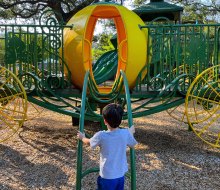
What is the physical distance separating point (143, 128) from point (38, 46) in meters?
3.12

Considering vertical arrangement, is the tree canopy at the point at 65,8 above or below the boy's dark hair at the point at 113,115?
above

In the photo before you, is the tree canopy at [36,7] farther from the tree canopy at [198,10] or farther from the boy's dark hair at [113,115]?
the boy's dark hair at [113,115]

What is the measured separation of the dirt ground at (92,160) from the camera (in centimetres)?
411

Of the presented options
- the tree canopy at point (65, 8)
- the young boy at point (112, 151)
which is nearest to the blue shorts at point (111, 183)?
the young boy at point (112, 151)

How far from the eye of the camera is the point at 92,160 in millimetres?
4961

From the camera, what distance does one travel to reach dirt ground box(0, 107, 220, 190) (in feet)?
13.5

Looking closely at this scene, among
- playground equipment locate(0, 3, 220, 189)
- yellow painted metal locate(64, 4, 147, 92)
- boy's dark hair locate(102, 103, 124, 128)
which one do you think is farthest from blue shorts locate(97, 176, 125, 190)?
yellow painted metal locate(64, 4, 147, 92)

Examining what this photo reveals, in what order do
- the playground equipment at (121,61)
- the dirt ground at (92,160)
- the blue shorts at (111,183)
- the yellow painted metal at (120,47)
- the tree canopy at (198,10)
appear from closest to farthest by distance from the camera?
the blue shorts at (111,183) → the dirt ground at (92,160) → the playground equipment at (121,61) → the yellow painted metal at (120,47) → the tree canopy at (198,10)

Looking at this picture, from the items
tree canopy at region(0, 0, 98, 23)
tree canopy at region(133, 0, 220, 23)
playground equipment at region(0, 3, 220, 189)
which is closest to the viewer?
playground equipment at region(0, 3, 220, 189)

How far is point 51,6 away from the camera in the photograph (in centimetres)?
1888

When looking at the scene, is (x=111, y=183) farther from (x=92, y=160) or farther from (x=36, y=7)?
(x=36, y=7)

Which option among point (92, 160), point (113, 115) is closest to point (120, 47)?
point (92, 160)

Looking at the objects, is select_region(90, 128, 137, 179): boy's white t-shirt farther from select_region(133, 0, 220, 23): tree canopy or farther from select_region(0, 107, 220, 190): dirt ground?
select_region(133, 0, 220, 23): tree canopy

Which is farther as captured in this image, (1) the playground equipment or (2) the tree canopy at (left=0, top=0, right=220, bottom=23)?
(2) the tree canopy at (left=0, top=0, right=220, bottom=23)
